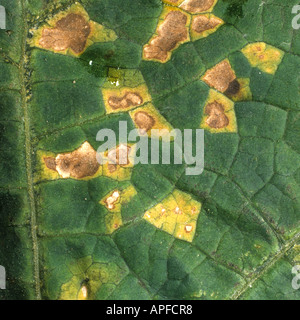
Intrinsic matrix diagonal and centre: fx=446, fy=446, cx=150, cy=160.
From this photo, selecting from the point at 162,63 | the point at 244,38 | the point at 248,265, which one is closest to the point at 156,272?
the point at 248,265

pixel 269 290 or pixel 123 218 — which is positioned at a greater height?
pixel 123 218

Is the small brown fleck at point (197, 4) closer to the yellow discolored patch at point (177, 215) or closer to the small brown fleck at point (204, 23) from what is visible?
the small brown fleck at point (204, 23)

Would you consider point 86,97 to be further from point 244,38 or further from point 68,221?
point 244,38

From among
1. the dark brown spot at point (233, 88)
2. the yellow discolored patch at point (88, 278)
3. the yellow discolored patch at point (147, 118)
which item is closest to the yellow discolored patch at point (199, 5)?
the dark brown spot at point (233, 88)

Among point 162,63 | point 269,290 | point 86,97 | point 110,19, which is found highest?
point 110,19

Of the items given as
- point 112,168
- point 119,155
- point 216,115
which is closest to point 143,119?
point 119,155

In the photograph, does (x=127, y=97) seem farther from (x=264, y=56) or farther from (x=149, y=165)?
(x=264, y=56)

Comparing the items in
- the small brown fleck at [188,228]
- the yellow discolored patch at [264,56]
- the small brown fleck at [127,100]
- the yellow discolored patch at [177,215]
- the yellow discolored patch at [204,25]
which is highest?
the yellow discolored patch at [204,25]
